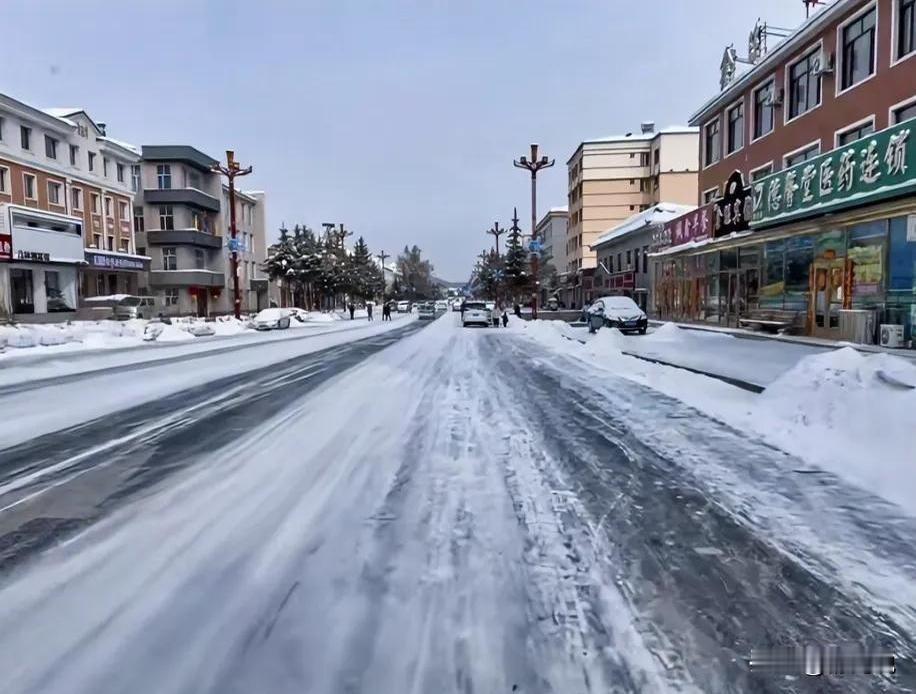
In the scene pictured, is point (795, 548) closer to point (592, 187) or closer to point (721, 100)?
point (721, 100)

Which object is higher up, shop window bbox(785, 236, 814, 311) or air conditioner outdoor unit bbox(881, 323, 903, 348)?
shop window bbox(785, 236, 814, 311)

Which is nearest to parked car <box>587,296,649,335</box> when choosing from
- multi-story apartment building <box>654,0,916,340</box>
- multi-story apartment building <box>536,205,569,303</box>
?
multi-story apartment building <box>654,0,916,340</box>

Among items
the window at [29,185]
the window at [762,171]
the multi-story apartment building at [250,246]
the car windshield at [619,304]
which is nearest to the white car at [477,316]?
the car windshield at [619,304]

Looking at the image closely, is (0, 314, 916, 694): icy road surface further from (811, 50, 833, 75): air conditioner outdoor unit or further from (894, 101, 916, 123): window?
(811, 50, 833, 75): air conditioner outdoor unit

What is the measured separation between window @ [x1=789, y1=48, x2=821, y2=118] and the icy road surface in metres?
20.0

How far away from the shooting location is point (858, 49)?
19.8 m

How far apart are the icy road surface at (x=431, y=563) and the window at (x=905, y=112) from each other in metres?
15.4

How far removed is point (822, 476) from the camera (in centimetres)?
566

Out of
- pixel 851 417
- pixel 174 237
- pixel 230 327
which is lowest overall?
pixel 851 417

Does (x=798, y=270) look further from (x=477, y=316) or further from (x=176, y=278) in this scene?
(x=176, y=278)

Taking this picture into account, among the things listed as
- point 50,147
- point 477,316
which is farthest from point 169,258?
point 477,316

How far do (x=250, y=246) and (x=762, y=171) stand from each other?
189ft

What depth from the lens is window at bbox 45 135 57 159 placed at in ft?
140

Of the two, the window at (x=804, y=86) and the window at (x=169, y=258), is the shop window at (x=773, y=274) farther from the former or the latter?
the window at (x=169, y=258)
